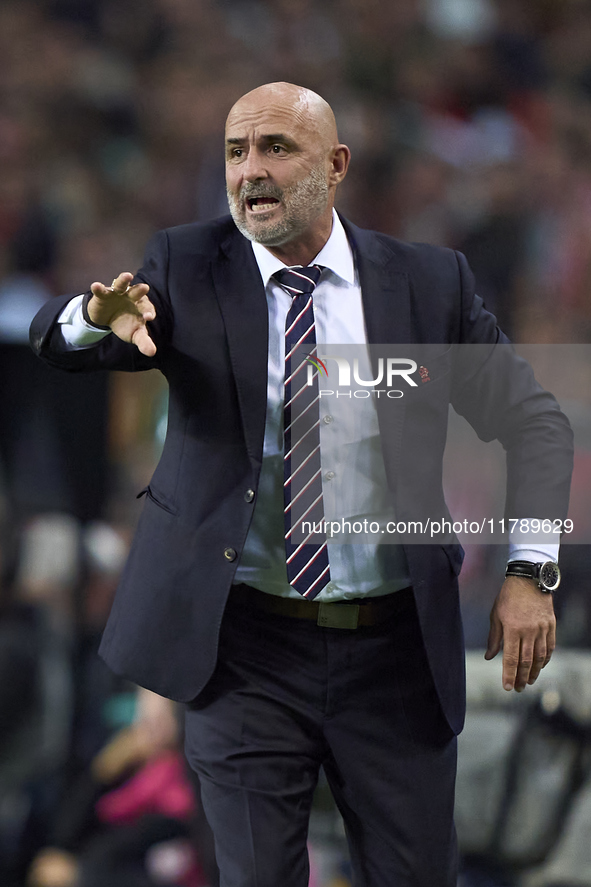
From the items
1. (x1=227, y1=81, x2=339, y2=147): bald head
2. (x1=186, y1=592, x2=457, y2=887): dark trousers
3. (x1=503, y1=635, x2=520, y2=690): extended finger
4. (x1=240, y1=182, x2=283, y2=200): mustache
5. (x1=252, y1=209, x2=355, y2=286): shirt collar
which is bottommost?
(x1=186, y1=592, x2=457, y2=887): dark trousers

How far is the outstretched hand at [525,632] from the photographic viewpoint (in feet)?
5.12

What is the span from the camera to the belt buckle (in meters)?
1.58

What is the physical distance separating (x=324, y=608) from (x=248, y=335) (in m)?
0.48

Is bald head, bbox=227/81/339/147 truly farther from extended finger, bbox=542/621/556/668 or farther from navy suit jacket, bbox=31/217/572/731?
extended finger, bbox=542/621/556/668

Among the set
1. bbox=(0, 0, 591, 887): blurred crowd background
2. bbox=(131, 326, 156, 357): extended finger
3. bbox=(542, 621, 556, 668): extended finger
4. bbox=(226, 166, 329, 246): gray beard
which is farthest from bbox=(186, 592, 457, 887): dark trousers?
bbox=(0, 0, 591, 887): blurred crowd background

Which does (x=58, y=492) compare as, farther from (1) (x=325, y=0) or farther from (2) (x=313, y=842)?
(1) (x=325, y=0)

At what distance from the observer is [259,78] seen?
9.07 feet

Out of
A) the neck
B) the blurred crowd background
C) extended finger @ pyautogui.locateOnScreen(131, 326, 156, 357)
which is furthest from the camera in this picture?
the blurred crowd background

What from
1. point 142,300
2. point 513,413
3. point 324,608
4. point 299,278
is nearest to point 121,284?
point 142,300

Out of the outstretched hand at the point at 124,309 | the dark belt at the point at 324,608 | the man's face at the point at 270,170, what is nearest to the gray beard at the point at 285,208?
the man's face at the point at 270,170

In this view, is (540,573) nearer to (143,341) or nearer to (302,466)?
(302,466)

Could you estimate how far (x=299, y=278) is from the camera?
1.62 meters

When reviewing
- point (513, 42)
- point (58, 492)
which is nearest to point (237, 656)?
point (58, 492)

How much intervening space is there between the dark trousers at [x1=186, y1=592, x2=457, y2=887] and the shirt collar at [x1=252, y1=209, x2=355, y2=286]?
0.59m
